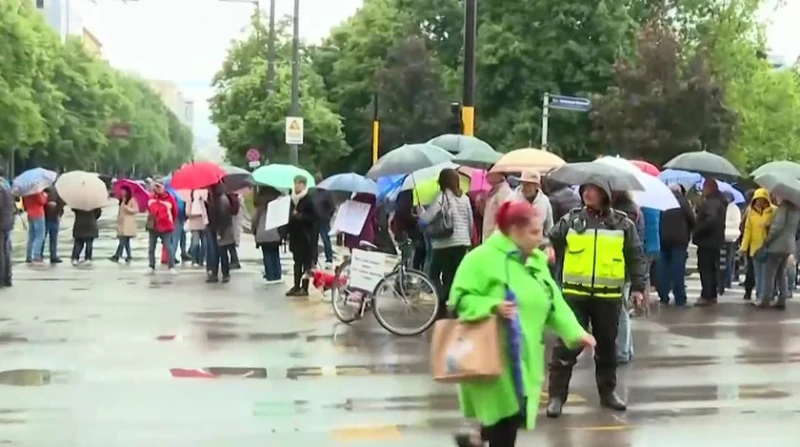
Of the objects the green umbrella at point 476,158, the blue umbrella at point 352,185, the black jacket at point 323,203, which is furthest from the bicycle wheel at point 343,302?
the green umbrella at point 476,158

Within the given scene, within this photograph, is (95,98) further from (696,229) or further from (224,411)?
(224,411)

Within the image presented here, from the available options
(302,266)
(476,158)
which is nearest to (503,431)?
(302,266)

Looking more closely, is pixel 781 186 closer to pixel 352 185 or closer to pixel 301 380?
pixel 352 185

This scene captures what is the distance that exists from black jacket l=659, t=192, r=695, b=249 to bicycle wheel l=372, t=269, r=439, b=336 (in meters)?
4.66

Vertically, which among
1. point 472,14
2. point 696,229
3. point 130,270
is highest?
point 472,14

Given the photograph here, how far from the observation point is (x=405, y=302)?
13.7 meters

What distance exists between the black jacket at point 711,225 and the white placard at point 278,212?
5621 millimetres

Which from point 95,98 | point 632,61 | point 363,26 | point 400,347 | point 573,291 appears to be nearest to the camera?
point 573,291

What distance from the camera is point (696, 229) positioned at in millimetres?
17312

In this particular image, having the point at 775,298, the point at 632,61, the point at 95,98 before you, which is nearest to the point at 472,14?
the point at 775,298

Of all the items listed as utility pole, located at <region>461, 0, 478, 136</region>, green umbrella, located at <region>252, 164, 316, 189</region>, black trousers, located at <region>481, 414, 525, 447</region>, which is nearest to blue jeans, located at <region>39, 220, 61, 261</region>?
green umbrella, located at <region>252, 164, 316, 189</region>

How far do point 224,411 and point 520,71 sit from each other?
3702 cm

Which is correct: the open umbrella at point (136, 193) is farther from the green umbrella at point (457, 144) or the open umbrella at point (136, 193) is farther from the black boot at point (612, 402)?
the black boot at point (612, 402)

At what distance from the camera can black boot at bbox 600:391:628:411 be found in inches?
380
